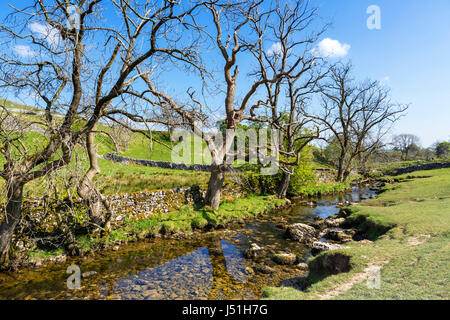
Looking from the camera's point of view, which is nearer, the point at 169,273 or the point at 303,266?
the point at 169,273

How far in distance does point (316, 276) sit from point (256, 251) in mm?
2759

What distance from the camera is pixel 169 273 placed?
24.3 feet

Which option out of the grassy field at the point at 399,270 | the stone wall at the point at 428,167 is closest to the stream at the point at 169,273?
the grassy field at the point at 399,270

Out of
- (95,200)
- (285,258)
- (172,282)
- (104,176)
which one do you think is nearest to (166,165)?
(104,176)

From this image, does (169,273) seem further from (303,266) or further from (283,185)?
(283,185)

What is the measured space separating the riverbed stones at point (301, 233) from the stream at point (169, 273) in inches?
16.4

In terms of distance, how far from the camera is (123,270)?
294 inches

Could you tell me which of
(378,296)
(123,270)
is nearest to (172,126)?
(123,270)

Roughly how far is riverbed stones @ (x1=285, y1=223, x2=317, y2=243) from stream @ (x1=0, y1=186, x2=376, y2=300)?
0.42 meters

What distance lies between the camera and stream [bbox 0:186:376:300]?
621 centimetres

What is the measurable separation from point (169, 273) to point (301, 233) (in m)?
6.06

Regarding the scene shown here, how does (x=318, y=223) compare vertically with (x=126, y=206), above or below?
below

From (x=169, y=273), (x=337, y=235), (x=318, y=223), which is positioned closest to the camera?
(x=169, y=273)
